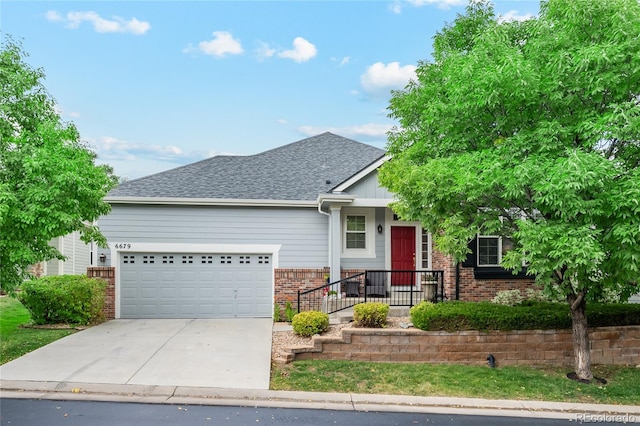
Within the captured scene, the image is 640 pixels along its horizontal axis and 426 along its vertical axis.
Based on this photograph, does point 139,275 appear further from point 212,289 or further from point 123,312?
point 212,289

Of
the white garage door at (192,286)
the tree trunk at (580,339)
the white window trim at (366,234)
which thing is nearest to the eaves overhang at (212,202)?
the white window trim at (366,234)

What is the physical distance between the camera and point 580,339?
320 inches

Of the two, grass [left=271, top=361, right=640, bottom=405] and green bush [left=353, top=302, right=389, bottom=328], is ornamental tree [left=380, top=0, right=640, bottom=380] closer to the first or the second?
grass [left=271, top=361, right=640, bottom=405]

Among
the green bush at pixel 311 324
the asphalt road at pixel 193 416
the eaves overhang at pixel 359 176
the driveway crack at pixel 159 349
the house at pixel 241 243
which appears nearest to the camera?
the asphalt road at pixel 193 416

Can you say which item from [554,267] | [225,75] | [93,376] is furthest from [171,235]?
[554,267]

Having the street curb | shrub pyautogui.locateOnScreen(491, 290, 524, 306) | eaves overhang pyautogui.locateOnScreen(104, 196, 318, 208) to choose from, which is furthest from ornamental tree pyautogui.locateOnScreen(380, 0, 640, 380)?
eaves overhang pyautogui.locateOnScreen(104, 196, 318, 208)

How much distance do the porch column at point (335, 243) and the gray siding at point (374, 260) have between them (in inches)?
32.2

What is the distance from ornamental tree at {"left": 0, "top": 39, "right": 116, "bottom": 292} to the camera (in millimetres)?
7680

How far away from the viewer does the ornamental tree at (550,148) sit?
20.7 feet

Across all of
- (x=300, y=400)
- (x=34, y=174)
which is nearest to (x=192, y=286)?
(x=34, y=174)

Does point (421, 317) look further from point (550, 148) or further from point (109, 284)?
point (109, 284)

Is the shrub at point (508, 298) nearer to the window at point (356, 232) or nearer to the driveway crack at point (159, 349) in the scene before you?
the window at point (356, 232)

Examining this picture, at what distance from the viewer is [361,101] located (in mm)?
18531

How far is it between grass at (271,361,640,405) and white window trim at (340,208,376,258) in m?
5.77
